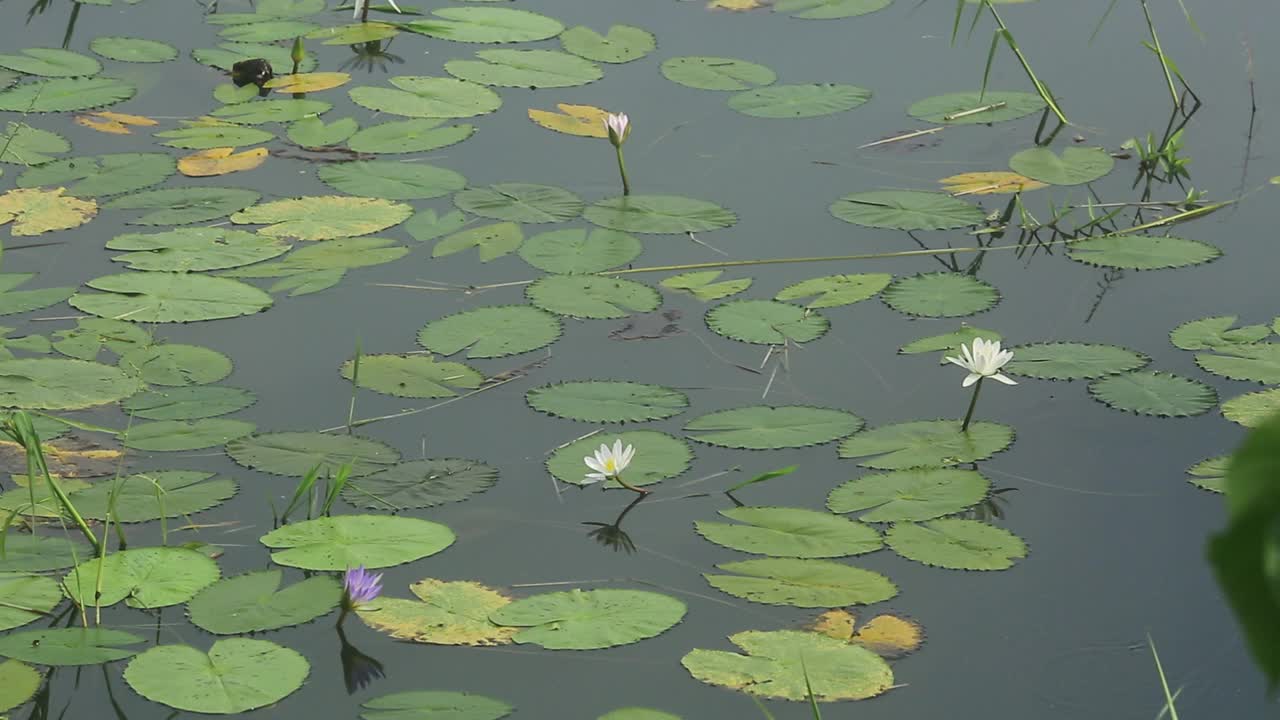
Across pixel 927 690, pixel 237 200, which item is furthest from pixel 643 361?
pixel 237 200

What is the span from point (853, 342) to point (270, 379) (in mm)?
998

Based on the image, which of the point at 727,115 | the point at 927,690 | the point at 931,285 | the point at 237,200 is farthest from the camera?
the point at 727,115

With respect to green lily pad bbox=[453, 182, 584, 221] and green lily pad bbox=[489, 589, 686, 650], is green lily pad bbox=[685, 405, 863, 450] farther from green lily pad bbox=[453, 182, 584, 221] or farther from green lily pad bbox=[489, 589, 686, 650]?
green lily pad bbox=[453, 182, 584, 221]

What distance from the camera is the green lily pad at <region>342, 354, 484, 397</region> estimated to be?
7.52 feet

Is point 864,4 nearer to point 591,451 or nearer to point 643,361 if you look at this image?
point 643,361

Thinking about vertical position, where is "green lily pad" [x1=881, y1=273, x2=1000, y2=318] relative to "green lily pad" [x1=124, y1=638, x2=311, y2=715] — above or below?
above

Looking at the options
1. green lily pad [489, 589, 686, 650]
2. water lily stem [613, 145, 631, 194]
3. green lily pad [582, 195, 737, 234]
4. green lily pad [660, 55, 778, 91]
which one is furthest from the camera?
green lily pad [660, 55, 778, 91]

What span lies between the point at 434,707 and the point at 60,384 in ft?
Answer: 3.39

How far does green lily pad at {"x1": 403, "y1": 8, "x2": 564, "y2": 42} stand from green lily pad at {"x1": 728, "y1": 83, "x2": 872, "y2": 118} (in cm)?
68

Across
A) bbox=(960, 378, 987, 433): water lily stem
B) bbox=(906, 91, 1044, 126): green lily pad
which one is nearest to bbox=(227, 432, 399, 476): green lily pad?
bbox=(960, 378, 987, 433): water lily stem

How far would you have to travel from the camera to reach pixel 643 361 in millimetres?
2377

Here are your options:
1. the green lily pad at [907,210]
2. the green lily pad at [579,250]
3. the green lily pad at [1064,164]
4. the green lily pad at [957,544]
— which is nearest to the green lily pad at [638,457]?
the green lily pad at [957,544]

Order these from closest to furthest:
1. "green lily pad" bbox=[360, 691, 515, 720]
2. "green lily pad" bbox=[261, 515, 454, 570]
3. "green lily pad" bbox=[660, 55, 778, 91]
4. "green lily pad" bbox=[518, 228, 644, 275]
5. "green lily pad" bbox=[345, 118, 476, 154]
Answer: "green lily pad" bbox=[360, 691, 515, 720] → "green lily pad" bbox=[261, 515, 454, 570] → "green lily pad" bbox=[518, 228, 644, 275] → "green lily pad" bbox=[345, 118, 476, 154] → "green lily pad" bbox=[660, 55, 778, 91]

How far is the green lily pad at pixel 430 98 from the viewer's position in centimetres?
328
